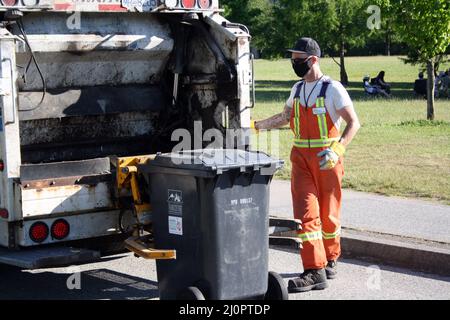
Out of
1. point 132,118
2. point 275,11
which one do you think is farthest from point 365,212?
point 275,11

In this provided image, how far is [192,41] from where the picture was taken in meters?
6.86

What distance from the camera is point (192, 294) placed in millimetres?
5059

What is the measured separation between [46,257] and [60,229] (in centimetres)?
34

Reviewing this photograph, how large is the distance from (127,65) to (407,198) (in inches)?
139

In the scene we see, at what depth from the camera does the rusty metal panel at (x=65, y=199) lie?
17.7 ft

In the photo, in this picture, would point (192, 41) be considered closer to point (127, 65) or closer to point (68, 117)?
point (127, 65)

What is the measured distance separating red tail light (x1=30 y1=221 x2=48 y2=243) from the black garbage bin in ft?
2.42

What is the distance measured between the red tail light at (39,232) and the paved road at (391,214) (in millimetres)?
3116

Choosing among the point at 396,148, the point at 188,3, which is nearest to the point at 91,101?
the point at 188,3

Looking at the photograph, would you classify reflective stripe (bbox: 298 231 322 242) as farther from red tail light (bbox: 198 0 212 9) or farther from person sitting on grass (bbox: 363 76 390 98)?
person sitting on grass (bbox: 363 76 390 98)

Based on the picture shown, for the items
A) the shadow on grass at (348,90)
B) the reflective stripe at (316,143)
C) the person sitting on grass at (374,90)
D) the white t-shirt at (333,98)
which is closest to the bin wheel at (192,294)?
the reflective stripe at (316,143)

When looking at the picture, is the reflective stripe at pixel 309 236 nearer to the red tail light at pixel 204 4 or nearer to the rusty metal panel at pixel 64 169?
the rusty metal panel at pixel 64 169

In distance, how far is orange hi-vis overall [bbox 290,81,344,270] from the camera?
19.9 feet

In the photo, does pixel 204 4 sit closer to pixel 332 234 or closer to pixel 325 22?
pixel 332 234
